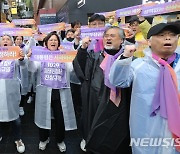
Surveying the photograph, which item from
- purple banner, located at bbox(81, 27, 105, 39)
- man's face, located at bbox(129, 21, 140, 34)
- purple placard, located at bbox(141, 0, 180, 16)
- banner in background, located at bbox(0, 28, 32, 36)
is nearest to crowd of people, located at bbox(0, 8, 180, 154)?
purple banner, located at bbox(81, 27, 105, 39)

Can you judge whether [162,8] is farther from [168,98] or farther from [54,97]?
[168,98]

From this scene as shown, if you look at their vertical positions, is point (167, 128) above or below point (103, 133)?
above

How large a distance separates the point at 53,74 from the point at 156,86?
1.80m

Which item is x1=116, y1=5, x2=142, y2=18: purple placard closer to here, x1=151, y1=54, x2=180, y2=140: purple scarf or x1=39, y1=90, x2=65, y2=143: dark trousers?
x1=39, y1=90, x2=65, y2=143: dark trousers

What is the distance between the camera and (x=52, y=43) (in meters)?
3.49

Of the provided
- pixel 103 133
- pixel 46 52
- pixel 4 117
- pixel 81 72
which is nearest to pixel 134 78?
pixel 103 133

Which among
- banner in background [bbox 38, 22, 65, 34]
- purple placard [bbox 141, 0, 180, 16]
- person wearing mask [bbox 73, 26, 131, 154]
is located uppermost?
purple placard [bbox 141, 0, 180, 16]

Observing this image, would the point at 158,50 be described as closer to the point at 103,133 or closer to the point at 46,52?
the point at 103,133

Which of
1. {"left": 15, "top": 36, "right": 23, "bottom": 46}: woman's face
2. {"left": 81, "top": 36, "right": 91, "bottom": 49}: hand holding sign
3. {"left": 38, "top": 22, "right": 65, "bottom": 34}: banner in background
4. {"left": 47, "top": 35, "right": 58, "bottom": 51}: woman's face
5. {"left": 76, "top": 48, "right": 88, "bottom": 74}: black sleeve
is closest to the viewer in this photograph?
{"left": 81, "top": 36, "right": 91, "bottom": 49}: hand holding sign

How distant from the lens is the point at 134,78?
2.10 m

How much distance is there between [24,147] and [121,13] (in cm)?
331

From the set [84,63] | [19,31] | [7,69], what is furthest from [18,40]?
[84,63]

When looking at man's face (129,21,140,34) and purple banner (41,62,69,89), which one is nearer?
purple banner (41,62,69,89)

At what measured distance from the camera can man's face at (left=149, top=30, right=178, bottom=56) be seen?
1987mm
